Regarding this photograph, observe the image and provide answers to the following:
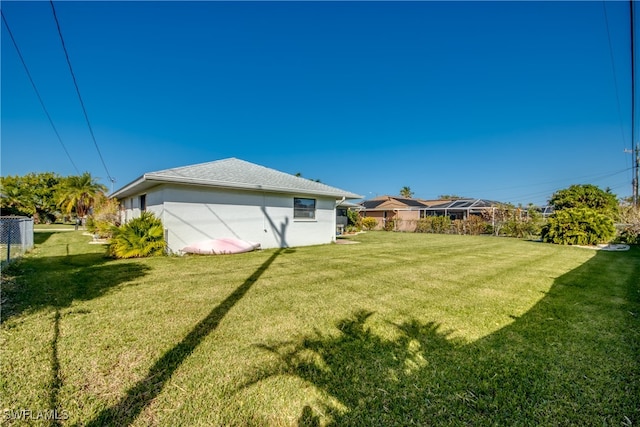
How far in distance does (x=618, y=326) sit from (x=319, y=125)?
2801 centimetres

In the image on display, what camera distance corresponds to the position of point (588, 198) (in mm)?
19766

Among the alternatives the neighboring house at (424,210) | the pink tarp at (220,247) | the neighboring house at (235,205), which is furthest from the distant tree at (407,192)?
the pink tarp at (220,247)

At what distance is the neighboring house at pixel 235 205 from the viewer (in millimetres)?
9375

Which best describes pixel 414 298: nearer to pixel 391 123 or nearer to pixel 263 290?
pixel 263 290

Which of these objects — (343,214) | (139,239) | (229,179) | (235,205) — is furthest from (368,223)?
(139,239)

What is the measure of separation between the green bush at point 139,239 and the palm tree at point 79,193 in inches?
930

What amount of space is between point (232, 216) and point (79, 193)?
2480cm

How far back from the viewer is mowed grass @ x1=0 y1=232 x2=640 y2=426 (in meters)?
2.06

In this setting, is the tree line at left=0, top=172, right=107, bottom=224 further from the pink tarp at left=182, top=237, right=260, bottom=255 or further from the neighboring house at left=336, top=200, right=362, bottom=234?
the pink tarp at left=182, top=237, right=260, bottom=255

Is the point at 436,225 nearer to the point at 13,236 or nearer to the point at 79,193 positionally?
the point at 13,236

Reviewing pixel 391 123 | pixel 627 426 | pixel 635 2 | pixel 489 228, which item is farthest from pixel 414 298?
pixel 391 123

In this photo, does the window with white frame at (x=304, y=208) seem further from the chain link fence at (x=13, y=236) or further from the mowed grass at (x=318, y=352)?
the chain link fence at (x=13, y=236)

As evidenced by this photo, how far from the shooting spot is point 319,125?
29.2 meters

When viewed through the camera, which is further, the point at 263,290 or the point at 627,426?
the point at 263,290
